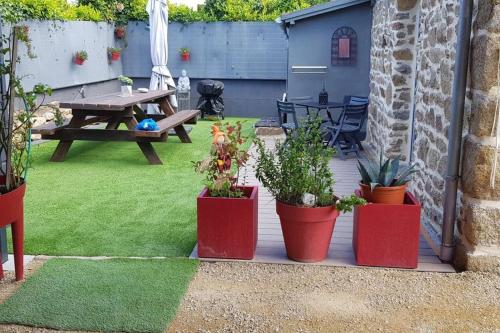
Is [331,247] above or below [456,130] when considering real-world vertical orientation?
below

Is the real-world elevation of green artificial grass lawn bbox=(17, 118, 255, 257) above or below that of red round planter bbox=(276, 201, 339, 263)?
below

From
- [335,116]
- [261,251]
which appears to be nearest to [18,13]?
[335,116]

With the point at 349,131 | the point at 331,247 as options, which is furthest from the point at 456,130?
the point at 349,131

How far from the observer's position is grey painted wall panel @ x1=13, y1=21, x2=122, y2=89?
29.1 feet

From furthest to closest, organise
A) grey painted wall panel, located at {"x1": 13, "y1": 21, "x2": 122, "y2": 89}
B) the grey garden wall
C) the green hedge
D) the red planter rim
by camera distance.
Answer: the green hedge → grey painted wall panel, located at {"x1": 13, "y1": 21, "x2": 122, "y2": 89} → the grey garden wall → the red planter rim

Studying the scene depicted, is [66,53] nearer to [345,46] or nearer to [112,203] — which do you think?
[345,46]

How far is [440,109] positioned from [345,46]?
4928 millimetres

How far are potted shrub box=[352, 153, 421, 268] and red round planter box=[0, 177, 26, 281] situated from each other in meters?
2.08

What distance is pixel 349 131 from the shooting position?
7273 mm

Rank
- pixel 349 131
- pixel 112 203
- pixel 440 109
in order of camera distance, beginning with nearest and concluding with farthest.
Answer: pixel 440 109 < pixel 112 203 < pixel 349 131

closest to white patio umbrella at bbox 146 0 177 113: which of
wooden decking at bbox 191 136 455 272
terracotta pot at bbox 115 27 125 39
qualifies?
terracotta pot at bbox 115 27 125 39

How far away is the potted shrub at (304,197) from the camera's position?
11.6 feet

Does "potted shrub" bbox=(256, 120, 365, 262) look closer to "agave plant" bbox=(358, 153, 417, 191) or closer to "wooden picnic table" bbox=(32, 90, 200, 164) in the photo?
"agave plant" bbox=(358, 153, 417, 191)

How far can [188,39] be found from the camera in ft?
40.3
